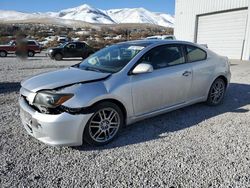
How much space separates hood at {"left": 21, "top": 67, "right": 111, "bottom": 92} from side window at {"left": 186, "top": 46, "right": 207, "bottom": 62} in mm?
1948

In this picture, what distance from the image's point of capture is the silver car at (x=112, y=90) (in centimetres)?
337

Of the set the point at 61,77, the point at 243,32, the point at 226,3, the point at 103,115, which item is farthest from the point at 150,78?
the point at 226,3

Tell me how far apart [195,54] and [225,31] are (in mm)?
12784

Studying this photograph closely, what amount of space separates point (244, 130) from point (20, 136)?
375 cm

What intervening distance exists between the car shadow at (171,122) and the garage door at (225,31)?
10462 millimetres

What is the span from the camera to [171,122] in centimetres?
465

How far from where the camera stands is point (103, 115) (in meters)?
3.72

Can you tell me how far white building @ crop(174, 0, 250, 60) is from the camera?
1516 cm

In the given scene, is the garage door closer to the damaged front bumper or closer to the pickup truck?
the pickup truck

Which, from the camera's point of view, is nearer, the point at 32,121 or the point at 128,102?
the point at 32,121

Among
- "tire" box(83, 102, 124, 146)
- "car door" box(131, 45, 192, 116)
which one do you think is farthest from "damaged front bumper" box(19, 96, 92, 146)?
"car door" box(131, 45, 192, 116)

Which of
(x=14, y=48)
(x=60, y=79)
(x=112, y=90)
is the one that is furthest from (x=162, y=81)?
(x=14, y=48)

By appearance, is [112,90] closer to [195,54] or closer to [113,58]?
[113,58]

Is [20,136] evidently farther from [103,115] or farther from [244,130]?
[244,130]
